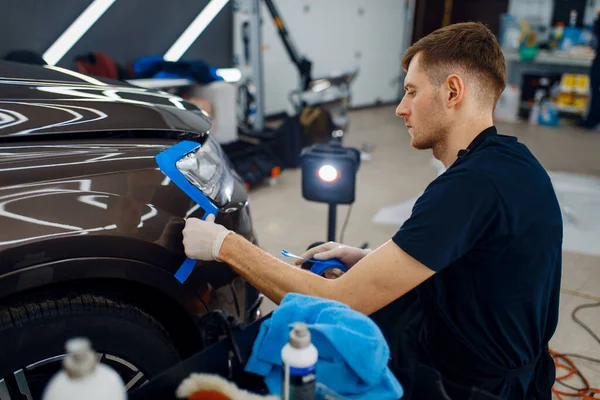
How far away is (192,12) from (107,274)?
4.64 metres

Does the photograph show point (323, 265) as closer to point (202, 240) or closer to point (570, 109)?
point (202, 240)

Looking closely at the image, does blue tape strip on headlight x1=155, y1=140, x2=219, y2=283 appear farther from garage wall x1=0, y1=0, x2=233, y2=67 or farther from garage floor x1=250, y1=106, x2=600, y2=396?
garage wall x1=0, y1=0, x2=233, y2=67

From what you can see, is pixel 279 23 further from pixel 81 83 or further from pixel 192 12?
pixel 81 83

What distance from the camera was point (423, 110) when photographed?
1.39m

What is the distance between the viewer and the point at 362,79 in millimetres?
8852

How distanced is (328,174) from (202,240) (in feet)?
3.43

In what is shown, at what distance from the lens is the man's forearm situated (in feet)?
4.27

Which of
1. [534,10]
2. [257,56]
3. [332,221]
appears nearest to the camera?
[332,221]

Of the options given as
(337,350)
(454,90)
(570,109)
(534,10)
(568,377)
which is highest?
(534,10)

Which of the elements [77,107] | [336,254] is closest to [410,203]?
[336,254]

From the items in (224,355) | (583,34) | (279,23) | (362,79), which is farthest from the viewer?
(362,79)

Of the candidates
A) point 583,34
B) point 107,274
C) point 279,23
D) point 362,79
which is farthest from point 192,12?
point 583,34

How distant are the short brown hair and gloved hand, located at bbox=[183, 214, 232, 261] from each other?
70cm

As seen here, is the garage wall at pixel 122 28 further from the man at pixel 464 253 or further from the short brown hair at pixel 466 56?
the short brown hair at pixel 466 56
